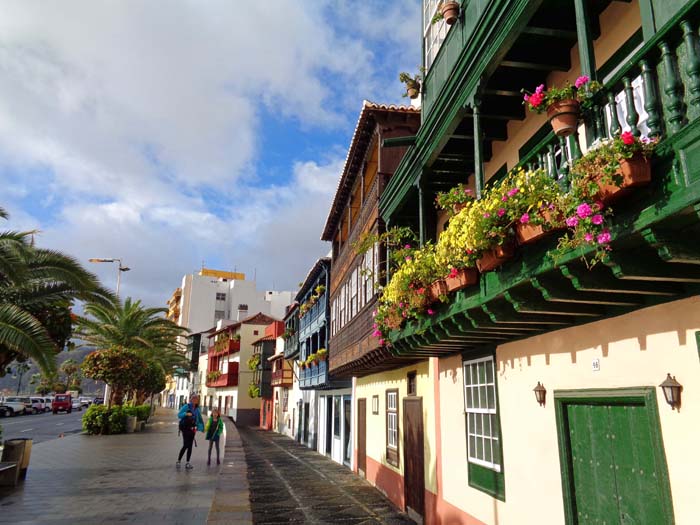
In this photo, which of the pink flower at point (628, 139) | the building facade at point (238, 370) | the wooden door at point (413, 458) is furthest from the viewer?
the building facade at point (238, 370)

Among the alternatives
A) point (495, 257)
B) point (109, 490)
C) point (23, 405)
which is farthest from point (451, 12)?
point (23, 405)

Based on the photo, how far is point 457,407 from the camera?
31.1ft

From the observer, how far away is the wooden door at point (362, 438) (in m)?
17.7

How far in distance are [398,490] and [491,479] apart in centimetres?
588

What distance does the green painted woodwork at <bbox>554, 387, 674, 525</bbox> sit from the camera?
184 inches

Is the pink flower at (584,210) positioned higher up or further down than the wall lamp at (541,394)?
higher up

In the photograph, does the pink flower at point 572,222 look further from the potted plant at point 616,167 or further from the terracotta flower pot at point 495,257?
the terracotta flower pot at point 495,257

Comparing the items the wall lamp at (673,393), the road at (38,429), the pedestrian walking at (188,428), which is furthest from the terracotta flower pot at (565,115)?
the road at (38,429)

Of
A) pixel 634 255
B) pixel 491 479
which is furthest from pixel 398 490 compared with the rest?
pixel 634 255

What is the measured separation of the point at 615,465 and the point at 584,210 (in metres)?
3.08

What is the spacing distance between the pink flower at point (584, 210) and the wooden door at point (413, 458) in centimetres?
865

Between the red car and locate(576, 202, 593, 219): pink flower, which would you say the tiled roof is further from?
the red car

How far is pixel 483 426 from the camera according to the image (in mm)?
8414

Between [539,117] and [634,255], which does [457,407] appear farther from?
[634,255]
